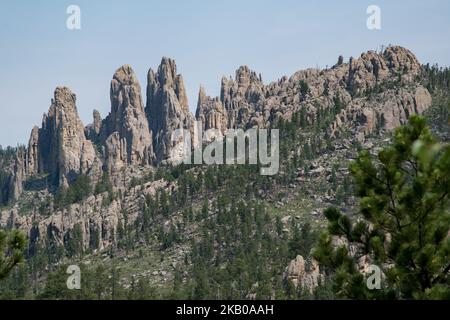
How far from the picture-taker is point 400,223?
2609cm

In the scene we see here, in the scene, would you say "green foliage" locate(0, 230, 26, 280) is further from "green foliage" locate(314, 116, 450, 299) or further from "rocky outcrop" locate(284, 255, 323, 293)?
"rocky outcrop" locate(284, 255, 323, 293)

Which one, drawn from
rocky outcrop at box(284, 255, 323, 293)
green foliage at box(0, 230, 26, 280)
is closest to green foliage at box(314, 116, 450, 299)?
green foliage at box(0, 230, 26, 280)

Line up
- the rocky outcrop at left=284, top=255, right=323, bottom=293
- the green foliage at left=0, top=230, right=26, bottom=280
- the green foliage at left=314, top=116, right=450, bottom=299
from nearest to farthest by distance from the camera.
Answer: the green foliage at left=314, top=116, right=450, bottom=299, the green foliage at left=0, top=230, right=26, bottom=280, the rocky outcrop at left=284, top=255, right=323, bottom=293

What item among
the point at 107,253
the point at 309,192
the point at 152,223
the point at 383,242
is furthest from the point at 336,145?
the point at 383,242

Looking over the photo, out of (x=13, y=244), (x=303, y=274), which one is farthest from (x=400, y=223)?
(x=303, y=274)

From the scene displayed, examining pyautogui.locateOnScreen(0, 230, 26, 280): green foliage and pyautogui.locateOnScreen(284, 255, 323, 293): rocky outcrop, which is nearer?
pyautogui.locateOnScreen(0, 230, 26, 280): green foliage

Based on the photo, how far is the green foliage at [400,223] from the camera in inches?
977

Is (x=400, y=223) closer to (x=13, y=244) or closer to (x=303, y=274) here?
(x=13, y=244)

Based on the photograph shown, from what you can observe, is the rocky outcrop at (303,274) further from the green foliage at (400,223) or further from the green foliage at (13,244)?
the green foliage at (13,244)

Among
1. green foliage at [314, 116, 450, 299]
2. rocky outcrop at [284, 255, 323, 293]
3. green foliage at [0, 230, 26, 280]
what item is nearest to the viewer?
green foliage at [314, 116, 450, 299]

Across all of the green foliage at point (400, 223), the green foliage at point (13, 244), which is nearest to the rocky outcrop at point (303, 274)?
the green foliage at point (400, 223)

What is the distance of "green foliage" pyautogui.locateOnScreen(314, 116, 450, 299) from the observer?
24.8 metres

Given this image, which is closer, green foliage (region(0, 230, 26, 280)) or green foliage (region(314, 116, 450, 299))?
green foliage (region(314, 116, 450, 299))

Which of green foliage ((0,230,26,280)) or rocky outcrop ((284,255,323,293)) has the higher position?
green foliage ((0,230,26,280))
